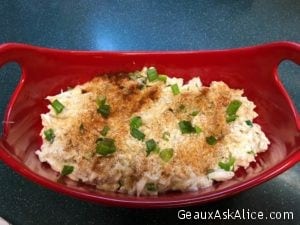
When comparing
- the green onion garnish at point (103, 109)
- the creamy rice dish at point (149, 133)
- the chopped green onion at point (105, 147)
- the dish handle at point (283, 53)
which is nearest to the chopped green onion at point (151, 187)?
the creamy rice dish at point (149, 133)

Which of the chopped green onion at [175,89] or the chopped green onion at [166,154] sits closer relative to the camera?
the chopped green onion at [166,154]

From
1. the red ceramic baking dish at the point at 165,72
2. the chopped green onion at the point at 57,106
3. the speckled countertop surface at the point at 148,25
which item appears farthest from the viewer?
the speckled countertop surface at the point at 148,25

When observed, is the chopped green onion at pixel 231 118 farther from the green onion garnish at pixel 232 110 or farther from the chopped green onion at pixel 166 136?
the chopped green onion at pixel 166 136

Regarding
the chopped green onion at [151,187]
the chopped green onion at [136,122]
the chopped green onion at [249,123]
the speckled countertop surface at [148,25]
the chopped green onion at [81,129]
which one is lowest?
the chopped green onion at [151,187]

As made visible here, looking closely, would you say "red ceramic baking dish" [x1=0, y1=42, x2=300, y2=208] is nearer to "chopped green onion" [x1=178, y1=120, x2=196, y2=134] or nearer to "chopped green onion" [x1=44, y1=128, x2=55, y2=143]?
"chopped green onion" [x1=44, y1=128, x2=55, y2=143]

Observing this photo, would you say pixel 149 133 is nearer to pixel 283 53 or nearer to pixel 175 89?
pixel 175 89

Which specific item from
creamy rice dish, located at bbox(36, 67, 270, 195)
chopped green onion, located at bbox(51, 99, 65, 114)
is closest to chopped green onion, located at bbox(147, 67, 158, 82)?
creamy rice dish, located at bbox(36, 67, 270, 195)

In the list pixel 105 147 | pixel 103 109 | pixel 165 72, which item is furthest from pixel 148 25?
pixel 105 147

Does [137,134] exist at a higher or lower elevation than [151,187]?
higher
